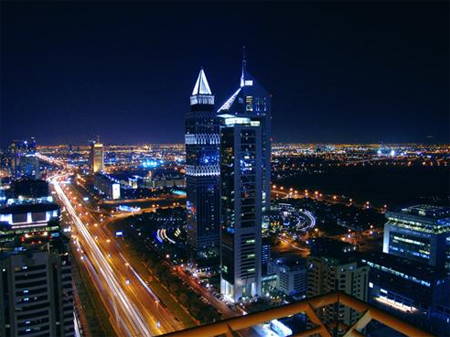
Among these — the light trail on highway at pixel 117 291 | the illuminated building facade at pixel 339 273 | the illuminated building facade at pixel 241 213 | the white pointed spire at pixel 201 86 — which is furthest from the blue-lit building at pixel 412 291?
the white pointed spire at pixel 201 86

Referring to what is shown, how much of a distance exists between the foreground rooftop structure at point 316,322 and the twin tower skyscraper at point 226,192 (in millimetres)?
8308

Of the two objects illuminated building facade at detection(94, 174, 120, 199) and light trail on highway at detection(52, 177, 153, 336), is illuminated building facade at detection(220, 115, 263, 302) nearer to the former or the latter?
light trail on highway at detection(52, 177, 153, 336)

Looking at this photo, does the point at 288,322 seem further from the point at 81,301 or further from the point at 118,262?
the point at 118,262

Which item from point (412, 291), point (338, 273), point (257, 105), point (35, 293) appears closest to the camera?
point (35, 293)

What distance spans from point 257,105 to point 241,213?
34.1 ft

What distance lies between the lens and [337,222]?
55.0ft

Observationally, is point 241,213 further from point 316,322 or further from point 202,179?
point 316,322

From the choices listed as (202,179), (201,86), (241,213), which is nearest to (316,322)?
(241,213)

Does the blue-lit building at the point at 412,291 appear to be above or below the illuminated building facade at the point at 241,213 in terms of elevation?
below

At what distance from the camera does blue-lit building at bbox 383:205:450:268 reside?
1071cm

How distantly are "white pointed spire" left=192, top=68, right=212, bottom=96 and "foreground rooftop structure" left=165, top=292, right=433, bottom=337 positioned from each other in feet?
43.2

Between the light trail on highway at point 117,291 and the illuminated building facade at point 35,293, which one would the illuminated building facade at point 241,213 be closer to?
the light trail on highway at point 117,291

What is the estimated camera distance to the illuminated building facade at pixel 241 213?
9.29m

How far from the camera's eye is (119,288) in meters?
9.25
